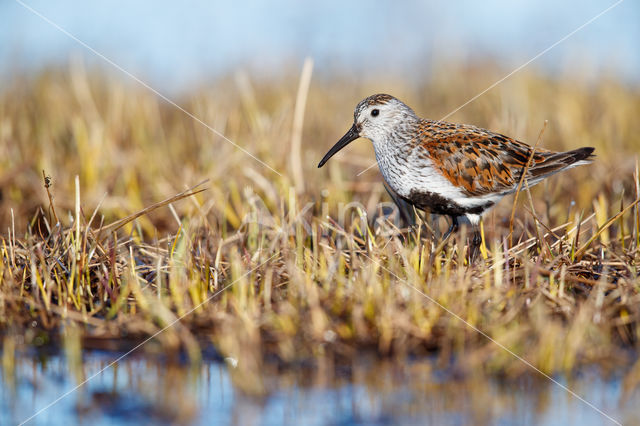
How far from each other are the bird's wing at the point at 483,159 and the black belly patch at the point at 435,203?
0.45ft

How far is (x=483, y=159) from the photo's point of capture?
5445 mm

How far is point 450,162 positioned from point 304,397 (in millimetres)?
2646

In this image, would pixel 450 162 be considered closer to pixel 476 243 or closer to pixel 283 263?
pixel 476 243

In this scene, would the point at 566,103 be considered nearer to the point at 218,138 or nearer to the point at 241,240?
the point at 218,138

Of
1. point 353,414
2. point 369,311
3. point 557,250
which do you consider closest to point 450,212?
point 557,250

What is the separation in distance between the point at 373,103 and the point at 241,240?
1.62 meters

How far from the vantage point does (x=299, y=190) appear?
648 centimetres

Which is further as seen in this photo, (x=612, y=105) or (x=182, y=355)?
(x=612, y=105)

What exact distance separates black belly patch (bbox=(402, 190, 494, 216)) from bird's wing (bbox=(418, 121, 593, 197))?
0.14 meters

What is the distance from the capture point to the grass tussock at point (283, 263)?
12.4 feet

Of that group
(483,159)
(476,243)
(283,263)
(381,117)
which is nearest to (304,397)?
(283,263)

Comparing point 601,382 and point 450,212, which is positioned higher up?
point 450,212

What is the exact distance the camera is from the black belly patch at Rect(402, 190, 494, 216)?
5270 millimetres

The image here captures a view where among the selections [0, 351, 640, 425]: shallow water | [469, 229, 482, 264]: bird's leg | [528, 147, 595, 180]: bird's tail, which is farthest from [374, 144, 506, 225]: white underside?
[0, 351, 640, 425]: shallow water
